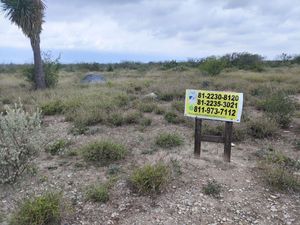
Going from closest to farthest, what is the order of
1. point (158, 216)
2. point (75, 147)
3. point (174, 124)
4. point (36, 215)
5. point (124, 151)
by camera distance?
point (36, 215) < point (158, 216) < point (124, 151) < point (75, 147) < point (174, 124)

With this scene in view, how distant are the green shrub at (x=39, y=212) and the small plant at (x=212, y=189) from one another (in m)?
1.87

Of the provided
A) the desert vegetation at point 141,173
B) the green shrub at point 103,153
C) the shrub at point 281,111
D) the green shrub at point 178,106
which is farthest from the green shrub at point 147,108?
the green shrub at point 103,153

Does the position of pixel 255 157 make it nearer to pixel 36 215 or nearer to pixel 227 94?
pixel 227 94

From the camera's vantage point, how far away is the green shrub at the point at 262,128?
21.0ft

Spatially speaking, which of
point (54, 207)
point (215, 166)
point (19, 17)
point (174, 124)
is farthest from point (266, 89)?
point (19, 17)

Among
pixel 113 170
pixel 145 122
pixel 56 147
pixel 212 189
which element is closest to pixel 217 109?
pixel 212 189

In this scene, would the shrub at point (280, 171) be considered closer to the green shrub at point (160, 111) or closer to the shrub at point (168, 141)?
the shrub at point (168, 141)

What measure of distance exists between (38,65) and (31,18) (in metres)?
2.32

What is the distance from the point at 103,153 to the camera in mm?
5023

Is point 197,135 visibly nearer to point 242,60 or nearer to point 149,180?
point 149,180

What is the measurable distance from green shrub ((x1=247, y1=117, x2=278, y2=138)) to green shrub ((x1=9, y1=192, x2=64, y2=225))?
14.6 ft

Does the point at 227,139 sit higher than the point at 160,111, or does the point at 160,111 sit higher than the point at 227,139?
the point at 227,139

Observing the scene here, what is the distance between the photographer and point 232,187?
4.18m

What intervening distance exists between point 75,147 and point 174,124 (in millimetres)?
2638
